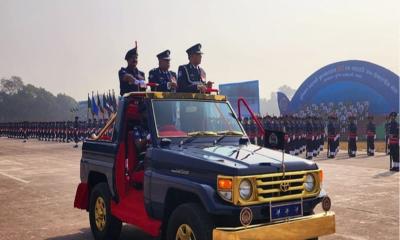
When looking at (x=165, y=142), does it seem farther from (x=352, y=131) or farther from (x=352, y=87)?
(x=352, y=87)

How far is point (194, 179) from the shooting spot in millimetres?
4453

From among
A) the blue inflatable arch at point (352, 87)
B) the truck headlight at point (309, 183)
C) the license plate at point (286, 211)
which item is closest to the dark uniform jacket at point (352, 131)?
the truck headlight at point (309, 183)

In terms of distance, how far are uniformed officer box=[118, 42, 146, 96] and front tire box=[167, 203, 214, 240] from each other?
8.59ft

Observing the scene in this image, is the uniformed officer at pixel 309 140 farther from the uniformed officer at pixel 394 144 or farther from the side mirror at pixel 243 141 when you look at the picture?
the side mirror at pixel 243 141

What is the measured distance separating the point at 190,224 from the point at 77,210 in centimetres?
503

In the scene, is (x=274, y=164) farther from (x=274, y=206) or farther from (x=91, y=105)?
(x=91, y=105)

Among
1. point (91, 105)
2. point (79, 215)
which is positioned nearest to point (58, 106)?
point (91, 105)

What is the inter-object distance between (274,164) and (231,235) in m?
0.93

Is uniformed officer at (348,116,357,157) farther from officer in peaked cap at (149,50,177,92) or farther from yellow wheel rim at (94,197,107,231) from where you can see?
yellow wheel rim at (94,197,107,231)

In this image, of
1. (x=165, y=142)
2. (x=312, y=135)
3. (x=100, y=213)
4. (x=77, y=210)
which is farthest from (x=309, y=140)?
(x=165, y=142)

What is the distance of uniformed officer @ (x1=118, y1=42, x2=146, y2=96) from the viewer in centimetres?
663

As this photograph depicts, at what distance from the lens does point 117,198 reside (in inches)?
231

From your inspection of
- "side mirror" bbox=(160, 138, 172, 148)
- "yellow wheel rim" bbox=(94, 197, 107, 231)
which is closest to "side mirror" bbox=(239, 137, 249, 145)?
"side mirror" bbox=(160, 138, 172, 148)

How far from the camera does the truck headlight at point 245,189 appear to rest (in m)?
4.18
